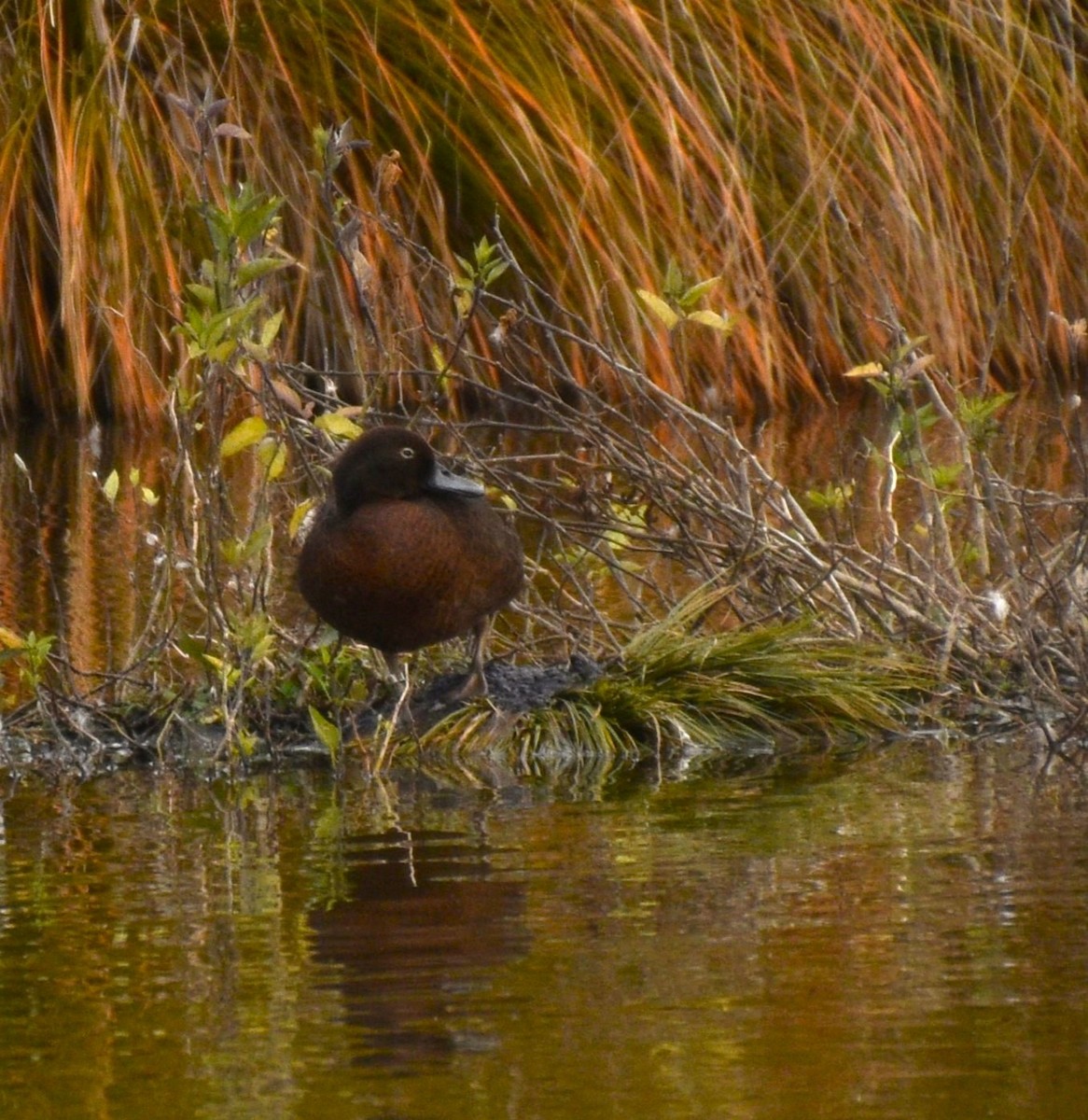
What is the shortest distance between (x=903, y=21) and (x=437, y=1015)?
31.4ft

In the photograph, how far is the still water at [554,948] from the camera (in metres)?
3.00

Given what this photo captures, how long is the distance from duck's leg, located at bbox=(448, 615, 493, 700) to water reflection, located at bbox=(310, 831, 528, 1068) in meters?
1.18

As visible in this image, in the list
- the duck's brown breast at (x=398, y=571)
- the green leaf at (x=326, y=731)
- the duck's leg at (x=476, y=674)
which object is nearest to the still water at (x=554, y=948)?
the green leaf at (x=326, y=731)

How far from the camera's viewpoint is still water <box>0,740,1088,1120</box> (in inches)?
118

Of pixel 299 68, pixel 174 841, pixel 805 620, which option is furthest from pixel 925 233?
pixel 174 841

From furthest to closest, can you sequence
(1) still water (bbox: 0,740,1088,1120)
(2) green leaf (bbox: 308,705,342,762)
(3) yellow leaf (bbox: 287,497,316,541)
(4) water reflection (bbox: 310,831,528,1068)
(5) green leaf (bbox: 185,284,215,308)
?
(3) yellow leaf (bbox: 287,497,316,541)
(2) green leaf (bbox: 308,705,342,762)
(5) green leaf (bbox: 185,284,215,308)
(4) water reflection (bbox: 310,831,528,1068)
(1) still water (bbox: 0,740,1088,1120)

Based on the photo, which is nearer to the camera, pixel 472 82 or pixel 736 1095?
pixel 736 1095

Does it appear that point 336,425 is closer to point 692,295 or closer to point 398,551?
point 398,551

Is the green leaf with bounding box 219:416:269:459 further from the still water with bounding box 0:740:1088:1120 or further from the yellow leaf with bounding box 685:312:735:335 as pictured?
the yellow leaf with bounding box 685:312:735:335

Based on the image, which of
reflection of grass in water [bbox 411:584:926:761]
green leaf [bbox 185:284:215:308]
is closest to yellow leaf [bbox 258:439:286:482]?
green leaf [bbox 185:284:215:308]

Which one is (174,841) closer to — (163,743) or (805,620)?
(163,743)

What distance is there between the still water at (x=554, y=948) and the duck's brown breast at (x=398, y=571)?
0.36 metres

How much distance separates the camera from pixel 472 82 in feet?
38.4

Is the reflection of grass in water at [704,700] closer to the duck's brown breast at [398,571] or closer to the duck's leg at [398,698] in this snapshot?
the duck's leg at [398,698]
